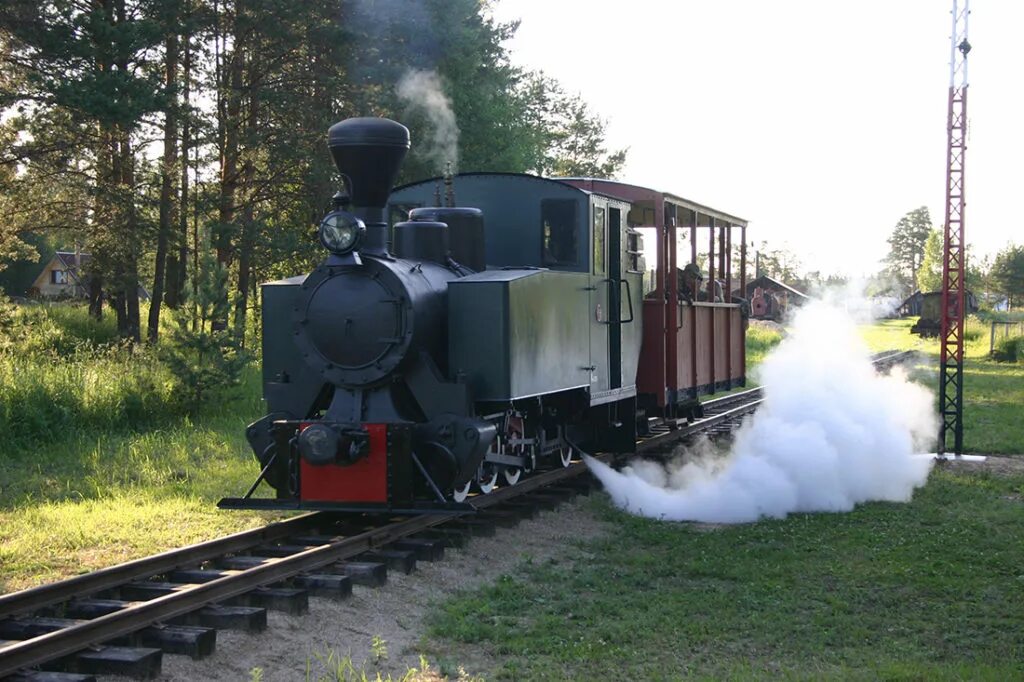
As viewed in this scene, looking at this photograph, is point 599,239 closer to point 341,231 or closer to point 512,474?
point 512,474

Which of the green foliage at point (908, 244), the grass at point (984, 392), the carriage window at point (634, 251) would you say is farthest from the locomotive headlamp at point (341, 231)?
the green foliage at point (908, 244)

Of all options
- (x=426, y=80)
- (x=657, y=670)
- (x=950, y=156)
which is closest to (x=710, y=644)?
(x=657, y=670)

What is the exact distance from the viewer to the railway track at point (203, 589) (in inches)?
209

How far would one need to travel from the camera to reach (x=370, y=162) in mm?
8367

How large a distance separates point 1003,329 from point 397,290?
35792 millimetres

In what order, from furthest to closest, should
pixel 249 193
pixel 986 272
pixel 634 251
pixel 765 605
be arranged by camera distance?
pixel 986 272, pixel 249 193, pixel 634 251, pixel 765 605

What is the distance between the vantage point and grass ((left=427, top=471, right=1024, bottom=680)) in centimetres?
594

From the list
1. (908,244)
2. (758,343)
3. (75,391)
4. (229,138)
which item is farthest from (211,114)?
(908,244)

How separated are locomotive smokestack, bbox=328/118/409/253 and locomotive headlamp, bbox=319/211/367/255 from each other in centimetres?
21

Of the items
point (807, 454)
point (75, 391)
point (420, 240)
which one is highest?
point (420, 240)

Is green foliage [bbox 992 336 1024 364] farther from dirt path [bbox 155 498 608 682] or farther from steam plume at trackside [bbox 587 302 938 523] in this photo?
dirt path [bbox 155 498 608 682]

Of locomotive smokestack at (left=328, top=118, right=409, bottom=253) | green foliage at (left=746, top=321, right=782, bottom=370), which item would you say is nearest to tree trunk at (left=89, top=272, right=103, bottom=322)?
green foliage at (left=746, top=321, right=782, bottom=370)

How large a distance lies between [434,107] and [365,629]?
1072cm

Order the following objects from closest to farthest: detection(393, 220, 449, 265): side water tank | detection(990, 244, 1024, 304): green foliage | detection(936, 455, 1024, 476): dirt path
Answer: detection(393, 220, 449, 265): side water tank < detection(936, 455, 1024, 476): dirt path < detection(990, 244, 1024, 304): green foliage
